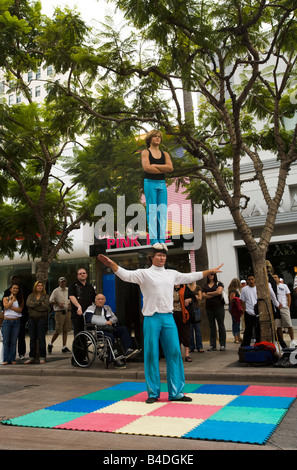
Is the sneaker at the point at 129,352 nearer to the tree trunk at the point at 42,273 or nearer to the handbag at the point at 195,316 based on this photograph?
the handbag at the point at 195,316

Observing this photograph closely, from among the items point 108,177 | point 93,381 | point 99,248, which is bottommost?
point 93,381

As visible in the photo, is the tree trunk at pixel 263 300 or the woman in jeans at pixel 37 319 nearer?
the tree trunk at pixel 263 300

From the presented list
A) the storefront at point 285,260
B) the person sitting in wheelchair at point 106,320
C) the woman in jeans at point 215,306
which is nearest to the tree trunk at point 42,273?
the person sitting in wheelchair at point 106,320

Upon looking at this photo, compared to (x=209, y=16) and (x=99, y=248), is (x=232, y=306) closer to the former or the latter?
(x=99, y=248)

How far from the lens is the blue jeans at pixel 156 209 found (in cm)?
762

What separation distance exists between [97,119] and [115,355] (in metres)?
5.81

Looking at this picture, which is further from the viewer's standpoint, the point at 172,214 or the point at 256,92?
the point at 172,214

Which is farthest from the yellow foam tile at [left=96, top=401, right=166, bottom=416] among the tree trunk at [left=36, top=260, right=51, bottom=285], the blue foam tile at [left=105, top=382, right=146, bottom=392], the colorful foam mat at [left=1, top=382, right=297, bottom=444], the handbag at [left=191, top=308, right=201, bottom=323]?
the tree trunk at [left=36, top=260, right=51, bottom=285]

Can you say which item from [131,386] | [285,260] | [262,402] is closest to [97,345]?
[131,386]

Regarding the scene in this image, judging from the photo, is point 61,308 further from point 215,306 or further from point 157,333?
point 157,333

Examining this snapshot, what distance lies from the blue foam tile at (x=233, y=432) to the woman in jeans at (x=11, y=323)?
23.8 feet

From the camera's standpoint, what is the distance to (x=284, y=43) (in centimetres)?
962
